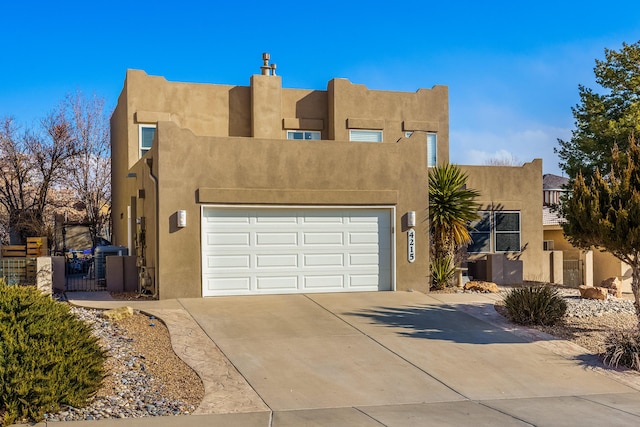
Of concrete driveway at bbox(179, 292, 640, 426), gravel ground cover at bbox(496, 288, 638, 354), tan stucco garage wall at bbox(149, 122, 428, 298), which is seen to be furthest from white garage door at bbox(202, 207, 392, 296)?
gravel ground cover at bbox(496, 288, 638, 354)

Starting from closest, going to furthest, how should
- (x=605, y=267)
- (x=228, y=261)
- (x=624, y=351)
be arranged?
(x=624, y=351)
(x=228, y=261)
(x=605, y=267)

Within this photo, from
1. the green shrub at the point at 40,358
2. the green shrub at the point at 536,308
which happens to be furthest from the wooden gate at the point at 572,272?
the green shrub at the point at 40,358

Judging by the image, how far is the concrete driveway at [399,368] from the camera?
340 inches

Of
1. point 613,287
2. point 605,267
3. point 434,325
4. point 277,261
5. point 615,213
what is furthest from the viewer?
point 605,267

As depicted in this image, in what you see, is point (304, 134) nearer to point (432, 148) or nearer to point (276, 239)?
point (432, 148)

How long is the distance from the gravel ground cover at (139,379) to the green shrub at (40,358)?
0.81 ft

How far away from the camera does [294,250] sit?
16469mm

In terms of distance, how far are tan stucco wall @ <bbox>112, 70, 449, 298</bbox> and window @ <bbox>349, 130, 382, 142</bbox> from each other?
8.53 feet

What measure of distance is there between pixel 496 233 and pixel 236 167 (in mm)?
10697

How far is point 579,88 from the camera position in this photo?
72.7ft

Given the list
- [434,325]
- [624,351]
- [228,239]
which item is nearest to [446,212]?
[434,325]

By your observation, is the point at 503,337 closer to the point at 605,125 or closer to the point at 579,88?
the point at 605,125

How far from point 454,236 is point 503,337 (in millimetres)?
5823

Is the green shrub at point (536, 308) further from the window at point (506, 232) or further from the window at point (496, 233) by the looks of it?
the window at point (506, 232)
